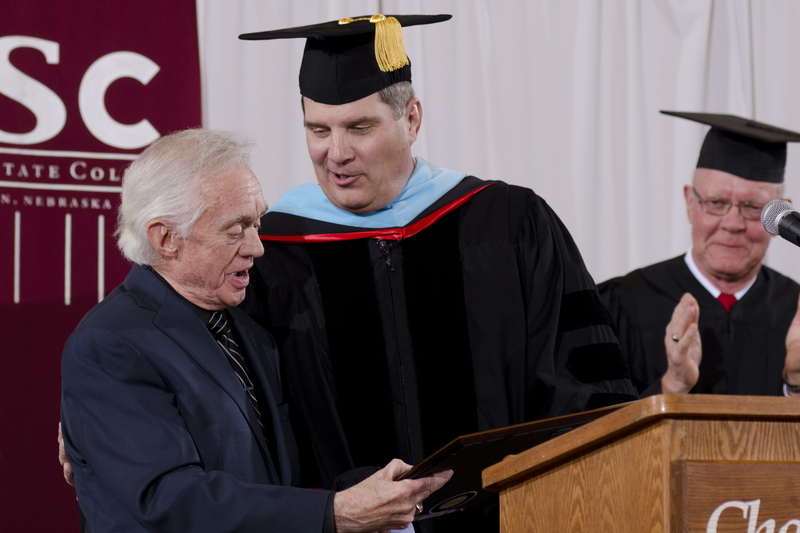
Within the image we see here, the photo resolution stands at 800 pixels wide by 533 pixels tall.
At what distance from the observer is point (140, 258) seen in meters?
2.01

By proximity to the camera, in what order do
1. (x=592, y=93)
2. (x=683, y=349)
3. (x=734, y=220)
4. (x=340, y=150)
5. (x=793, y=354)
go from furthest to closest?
(x=592, y=93)
(x=734, y=220)
(x=793, y=354)
(x=683, y=349)
(x=340, y=150)

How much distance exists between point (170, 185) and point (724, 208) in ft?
7.91

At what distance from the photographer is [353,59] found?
8.23ft

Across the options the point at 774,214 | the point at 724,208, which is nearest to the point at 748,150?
the point at 724,208

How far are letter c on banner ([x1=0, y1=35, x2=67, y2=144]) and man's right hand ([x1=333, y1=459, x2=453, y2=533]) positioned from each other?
7.97 feet

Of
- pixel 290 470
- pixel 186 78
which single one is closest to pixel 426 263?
pixel 290 470

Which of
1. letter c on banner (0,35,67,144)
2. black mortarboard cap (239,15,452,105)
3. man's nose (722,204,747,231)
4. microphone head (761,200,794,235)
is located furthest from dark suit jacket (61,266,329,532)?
man's nose (722,204,747,231)

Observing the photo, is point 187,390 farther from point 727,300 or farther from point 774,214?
point 727,300

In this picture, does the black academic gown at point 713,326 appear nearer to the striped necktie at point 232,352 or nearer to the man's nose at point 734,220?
the man's nose at point 734,220

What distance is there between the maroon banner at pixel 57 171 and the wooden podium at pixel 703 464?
2.69m

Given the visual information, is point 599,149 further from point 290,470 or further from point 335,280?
point 290,470

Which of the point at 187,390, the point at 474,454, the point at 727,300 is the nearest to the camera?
the point at 474,454

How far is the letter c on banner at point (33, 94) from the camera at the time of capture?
11.4ft

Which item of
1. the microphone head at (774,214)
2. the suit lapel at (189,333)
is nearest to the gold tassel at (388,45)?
the suit lapel at (189,333)
